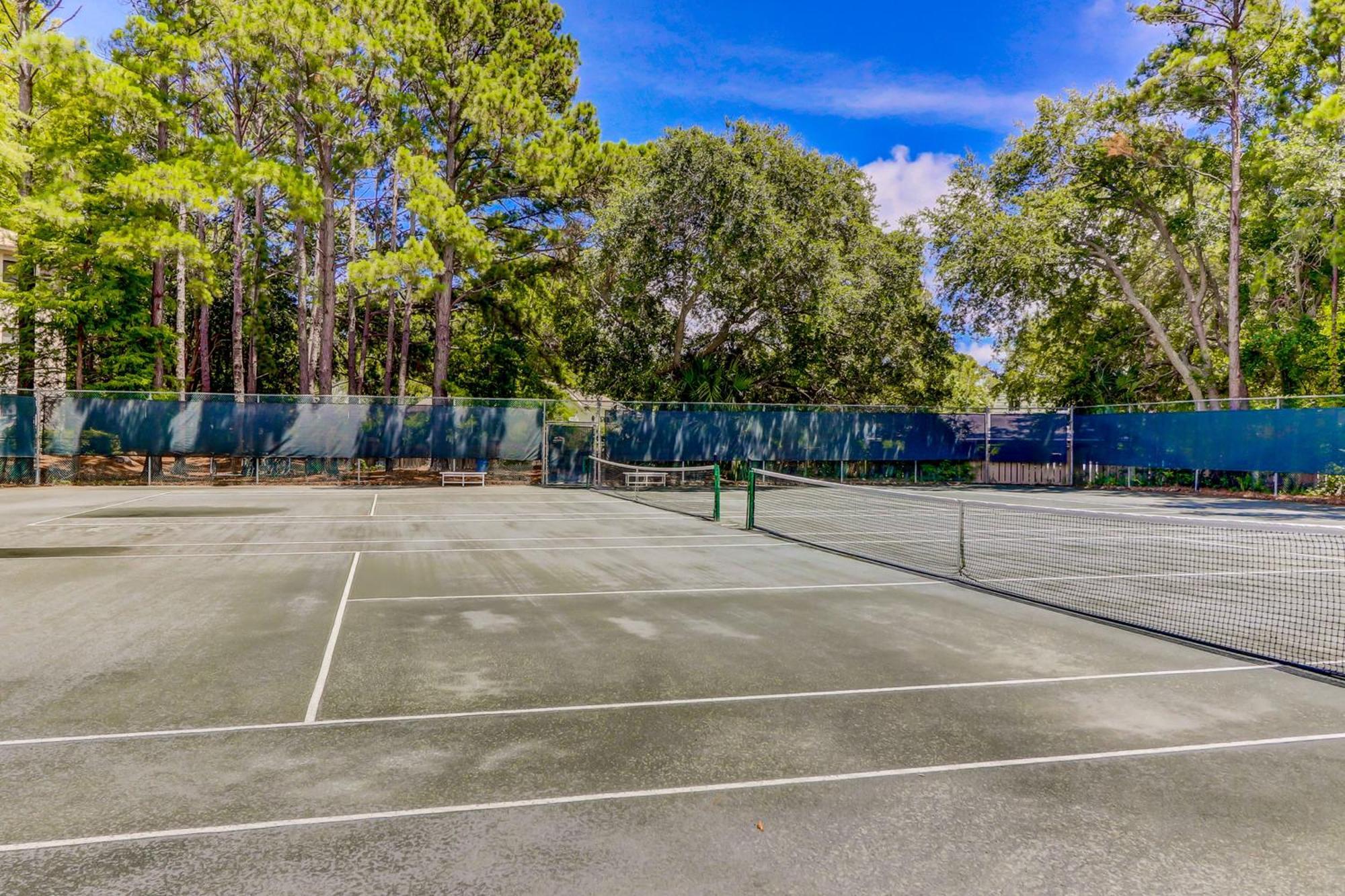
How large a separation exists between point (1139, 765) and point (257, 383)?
1717 inches

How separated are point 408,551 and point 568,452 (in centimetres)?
1483

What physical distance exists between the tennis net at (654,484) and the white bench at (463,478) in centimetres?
362

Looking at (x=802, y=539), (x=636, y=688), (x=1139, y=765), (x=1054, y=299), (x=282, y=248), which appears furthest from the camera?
(x=282, y=248)

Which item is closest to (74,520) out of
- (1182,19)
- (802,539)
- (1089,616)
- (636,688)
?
(802,539)

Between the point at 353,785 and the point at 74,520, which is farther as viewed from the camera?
the point at 74,520

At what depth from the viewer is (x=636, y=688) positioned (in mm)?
5430

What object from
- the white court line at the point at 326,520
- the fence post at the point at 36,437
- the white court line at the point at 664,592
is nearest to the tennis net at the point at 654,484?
the white court line at the point at 326,520

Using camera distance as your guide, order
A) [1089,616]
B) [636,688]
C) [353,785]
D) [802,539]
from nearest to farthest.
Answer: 1. [353,785]
2. [636,688]
3. [1089,616]
4. [802,539]

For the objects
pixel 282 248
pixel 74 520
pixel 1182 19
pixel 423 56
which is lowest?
pixel 74 520

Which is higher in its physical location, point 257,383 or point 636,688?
point 257,383

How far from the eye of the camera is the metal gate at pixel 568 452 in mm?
26344

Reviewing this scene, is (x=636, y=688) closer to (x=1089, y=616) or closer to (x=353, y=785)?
(x=353, y=785)

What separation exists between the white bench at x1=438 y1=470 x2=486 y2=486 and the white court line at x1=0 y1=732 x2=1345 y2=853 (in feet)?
74.5

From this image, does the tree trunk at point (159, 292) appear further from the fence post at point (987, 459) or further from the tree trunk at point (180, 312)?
the fence post at point (987, 459)
